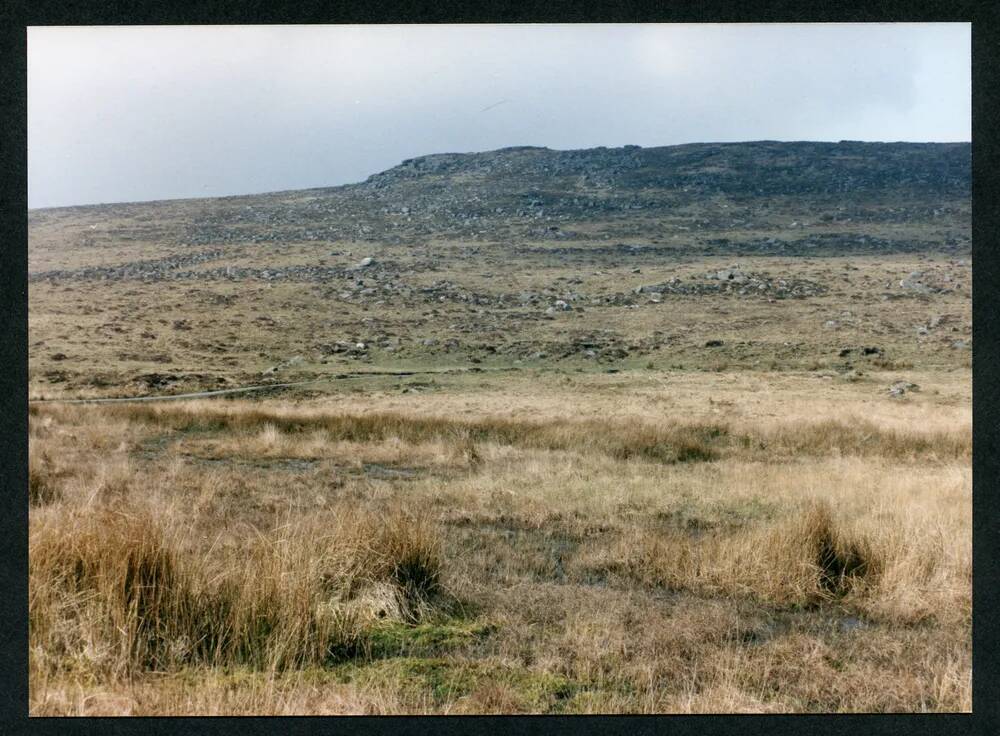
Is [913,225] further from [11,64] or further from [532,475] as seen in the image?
[11,64]

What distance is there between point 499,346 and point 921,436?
21.3 metres

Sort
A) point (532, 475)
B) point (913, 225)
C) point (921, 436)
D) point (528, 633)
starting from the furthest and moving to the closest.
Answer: point (913, 225)
point (921, 436)
point (532, 475)
point (528, 633)

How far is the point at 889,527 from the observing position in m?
6.83

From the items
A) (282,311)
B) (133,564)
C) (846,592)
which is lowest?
(846,592)

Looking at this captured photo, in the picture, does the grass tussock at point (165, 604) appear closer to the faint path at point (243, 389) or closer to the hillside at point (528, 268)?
the faint path at point (243, 389)

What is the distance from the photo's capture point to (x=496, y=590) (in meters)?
6.16

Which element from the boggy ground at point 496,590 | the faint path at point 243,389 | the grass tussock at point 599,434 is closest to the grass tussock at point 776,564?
the boggy ground at point 496,590

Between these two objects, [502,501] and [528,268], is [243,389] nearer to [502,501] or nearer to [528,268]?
[502,501]

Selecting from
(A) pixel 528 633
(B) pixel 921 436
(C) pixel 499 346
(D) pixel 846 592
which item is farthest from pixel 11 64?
(C) pixel 499 346

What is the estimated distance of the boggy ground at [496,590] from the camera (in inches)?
172

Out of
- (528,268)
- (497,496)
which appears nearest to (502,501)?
(497,496)

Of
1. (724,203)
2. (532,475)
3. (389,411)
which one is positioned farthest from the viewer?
(724,203)

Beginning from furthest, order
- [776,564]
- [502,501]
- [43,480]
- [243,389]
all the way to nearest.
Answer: [243,389], [502,501], [43,480], [776,564]

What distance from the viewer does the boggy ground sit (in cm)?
436
